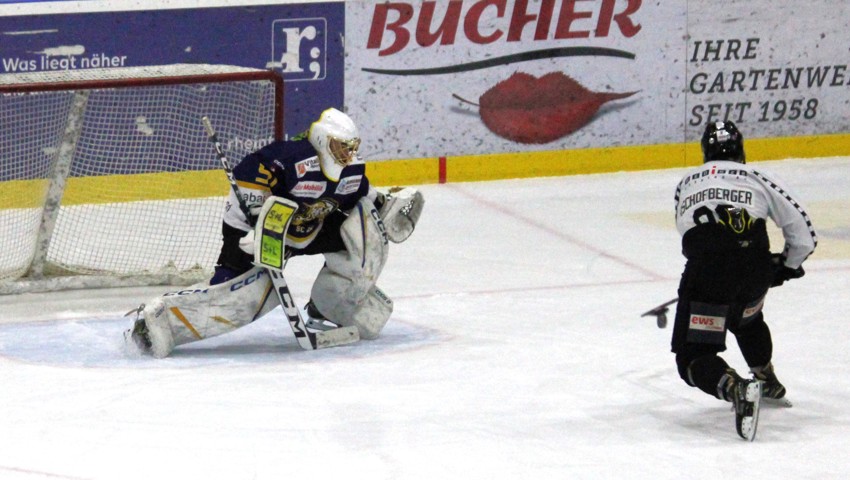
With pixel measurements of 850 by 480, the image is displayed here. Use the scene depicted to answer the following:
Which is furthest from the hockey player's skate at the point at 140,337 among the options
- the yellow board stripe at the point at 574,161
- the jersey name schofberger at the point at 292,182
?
the yellow board stripe at the point at 574,161

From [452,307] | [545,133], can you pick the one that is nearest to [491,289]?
[452,307]

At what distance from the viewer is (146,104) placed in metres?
7.85

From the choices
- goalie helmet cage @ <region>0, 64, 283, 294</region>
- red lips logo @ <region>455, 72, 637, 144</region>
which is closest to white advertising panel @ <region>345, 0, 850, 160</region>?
red lips logo @ <region>455, 72, 637, 144</region>

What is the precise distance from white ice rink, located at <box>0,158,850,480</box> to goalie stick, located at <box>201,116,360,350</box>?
0.19 feet

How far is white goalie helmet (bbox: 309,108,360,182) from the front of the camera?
17.9ft

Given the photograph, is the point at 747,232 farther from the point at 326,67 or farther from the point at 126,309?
the point at 326,67

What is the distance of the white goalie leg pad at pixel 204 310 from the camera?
545cm

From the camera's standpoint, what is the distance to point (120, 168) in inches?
307

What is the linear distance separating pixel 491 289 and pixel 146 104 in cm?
212

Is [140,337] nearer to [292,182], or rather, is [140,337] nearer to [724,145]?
[292,182]

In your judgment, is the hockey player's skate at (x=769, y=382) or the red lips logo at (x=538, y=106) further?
the red lips logo at (x=538, y=106)

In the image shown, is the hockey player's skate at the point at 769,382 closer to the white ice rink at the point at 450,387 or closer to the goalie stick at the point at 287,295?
the white ice rink at the point at 450,387

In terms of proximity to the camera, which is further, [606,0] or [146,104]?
[606,0]

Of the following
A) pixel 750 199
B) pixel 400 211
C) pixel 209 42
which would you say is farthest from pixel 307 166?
pixel 209 42
